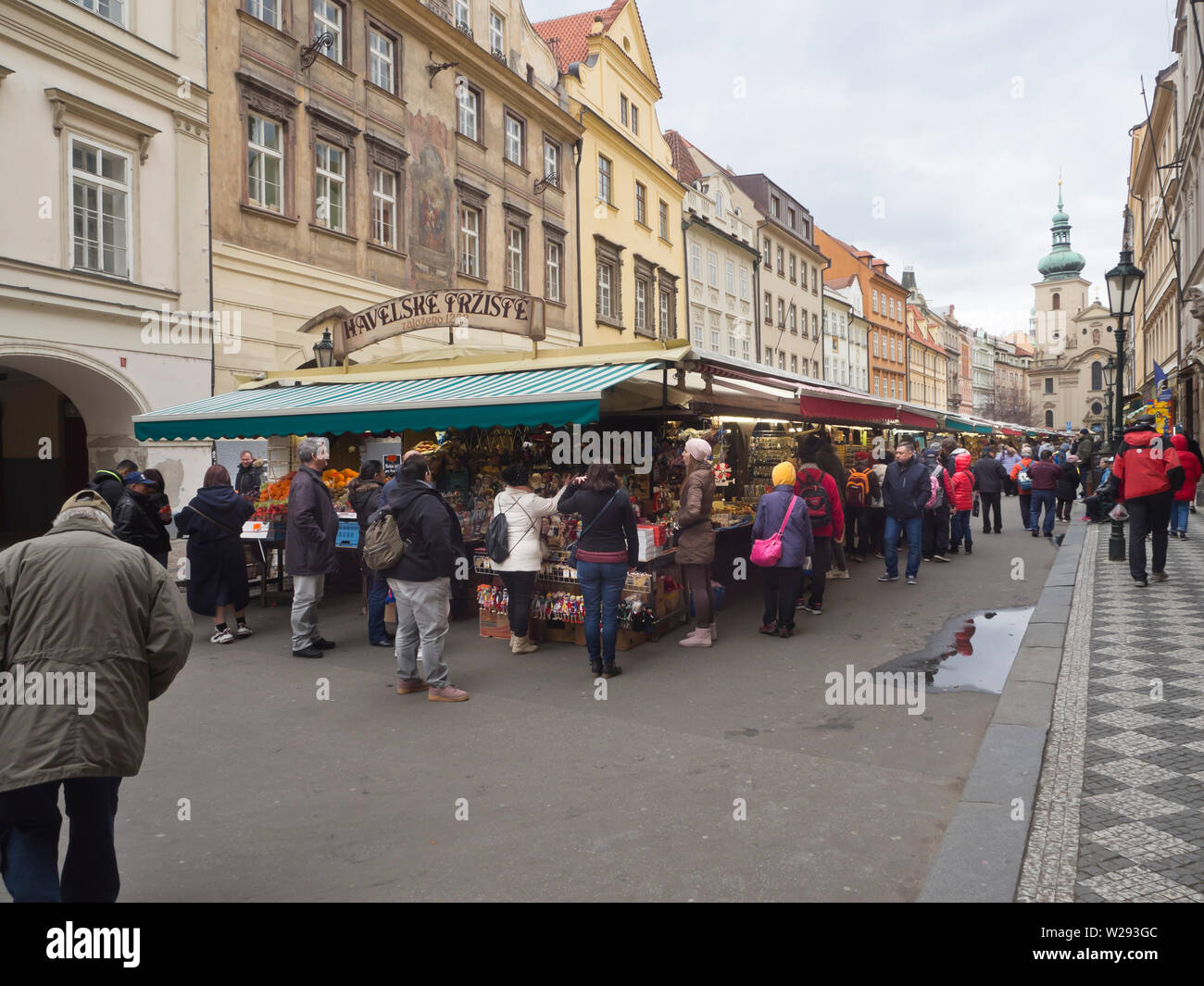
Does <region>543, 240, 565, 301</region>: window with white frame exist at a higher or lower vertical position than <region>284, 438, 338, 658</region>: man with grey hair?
higher

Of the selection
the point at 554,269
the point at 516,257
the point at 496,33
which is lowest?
the point at 516,257

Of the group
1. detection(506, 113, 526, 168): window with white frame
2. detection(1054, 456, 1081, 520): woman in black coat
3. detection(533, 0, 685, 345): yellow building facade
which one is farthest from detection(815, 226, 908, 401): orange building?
detection(1054, 456, 1081, 520): woman in black coat

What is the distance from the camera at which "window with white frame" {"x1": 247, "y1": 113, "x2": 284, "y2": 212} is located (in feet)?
51.5

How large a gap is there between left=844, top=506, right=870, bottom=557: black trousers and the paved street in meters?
5.70

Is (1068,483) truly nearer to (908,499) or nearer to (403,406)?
(908,499)

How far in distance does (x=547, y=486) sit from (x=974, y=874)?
6389 millimetres

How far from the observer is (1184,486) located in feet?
40.1

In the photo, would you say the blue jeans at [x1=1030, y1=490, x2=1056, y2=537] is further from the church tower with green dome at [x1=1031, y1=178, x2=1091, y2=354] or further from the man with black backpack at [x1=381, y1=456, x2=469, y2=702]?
the church tower with green dome at [x1=1031, y1=178, x2=1091, y2=354]

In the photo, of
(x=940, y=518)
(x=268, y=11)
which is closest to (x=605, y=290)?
(x=268, y=11)

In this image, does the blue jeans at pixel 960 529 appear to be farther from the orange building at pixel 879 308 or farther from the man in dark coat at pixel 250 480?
the orange building at pixel 879 308

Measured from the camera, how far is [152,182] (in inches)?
550

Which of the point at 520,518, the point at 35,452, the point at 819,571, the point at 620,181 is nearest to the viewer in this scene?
the point at 520,518

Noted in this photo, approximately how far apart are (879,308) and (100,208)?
2196 inches
